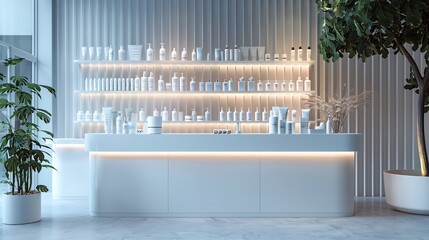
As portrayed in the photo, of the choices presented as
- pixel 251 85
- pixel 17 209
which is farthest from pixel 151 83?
pixel 17 209

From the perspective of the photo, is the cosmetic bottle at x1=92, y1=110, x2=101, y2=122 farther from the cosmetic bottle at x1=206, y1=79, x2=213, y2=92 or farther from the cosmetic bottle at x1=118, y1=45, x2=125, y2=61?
the cosmetic bottle at x1=206, y1=79, x2=213, y2=92

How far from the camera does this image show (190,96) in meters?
5.80

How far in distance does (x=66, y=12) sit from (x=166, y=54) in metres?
1.58

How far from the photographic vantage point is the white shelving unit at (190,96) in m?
5.74

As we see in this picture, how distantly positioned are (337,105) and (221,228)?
2553mm

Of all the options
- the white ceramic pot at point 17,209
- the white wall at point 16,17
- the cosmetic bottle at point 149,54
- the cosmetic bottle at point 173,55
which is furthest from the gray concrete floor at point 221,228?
the white wall at point 16,17

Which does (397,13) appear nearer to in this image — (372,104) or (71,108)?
(372,104)

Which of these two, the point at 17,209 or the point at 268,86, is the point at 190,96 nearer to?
the point at 268,86

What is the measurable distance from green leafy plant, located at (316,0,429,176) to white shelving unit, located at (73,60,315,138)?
1.13 m

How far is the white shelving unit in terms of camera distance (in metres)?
5.74

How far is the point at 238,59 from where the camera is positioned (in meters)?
5.64

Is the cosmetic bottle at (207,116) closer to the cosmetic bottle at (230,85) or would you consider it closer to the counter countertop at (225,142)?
the cosmetic bottle at (230,85)

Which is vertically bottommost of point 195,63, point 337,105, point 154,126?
point 154,126

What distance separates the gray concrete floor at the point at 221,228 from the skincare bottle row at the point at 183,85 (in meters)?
1.96
